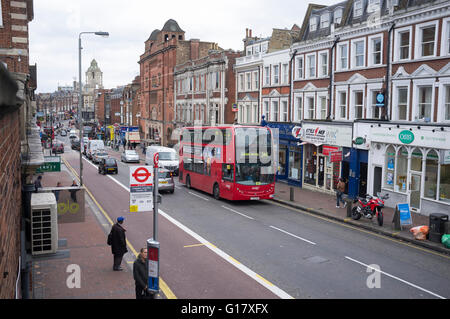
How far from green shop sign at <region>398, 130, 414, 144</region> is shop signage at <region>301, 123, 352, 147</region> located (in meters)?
4.37

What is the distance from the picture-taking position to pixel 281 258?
48.1ft

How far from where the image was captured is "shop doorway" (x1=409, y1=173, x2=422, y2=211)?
22.3 meters

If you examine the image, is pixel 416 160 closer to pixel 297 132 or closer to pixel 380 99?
pixel 380 99

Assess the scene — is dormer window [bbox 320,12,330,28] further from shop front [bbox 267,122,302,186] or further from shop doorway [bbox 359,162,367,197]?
shop doorway [bbox 359,162,367,197]

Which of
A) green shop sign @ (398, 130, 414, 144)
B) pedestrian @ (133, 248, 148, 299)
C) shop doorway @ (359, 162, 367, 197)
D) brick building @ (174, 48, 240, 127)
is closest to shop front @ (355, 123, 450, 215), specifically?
green shop sign @ (398, 130, 414, 144)

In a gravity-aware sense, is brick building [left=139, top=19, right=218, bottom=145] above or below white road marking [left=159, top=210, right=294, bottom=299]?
above

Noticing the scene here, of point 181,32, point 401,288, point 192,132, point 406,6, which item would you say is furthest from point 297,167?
point 181,32

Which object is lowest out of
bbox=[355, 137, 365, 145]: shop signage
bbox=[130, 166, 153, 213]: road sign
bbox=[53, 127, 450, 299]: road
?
bbox=[53, 127, 450, 299]: road

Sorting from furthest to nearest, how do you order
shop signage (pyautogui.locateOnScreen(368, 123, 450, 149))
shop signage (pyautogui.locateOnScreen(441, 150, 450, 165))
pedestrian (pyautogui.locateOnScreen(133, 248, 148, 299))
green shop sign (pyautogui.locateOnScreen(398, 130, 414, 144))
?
1. green shop sign (pyautogui.locateOnScreen(398, 130, 414, 144))
2. shop signage (pyautogui.locateOnScreen(368, 123, 450, 149))
3. shop signage (pyautogui.locateOnScreen(441, 150, 450, 165))
4. pedestrian (pyautogui.locateOnScreen(133, 248, 148, 299))

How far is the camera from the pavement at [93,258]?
1151 cm

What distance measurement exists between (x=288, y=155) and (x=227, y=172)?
1095 centimetres

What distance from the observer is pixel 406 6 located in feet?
76.0

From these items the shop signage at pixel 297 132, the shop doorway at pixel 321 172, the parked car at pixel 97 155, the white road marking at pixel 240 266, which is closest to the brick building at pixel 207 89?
the parked car at pixel 97 155

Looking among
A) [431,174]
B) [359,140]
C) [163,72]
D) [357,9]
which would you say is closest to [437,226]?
[431,174]
